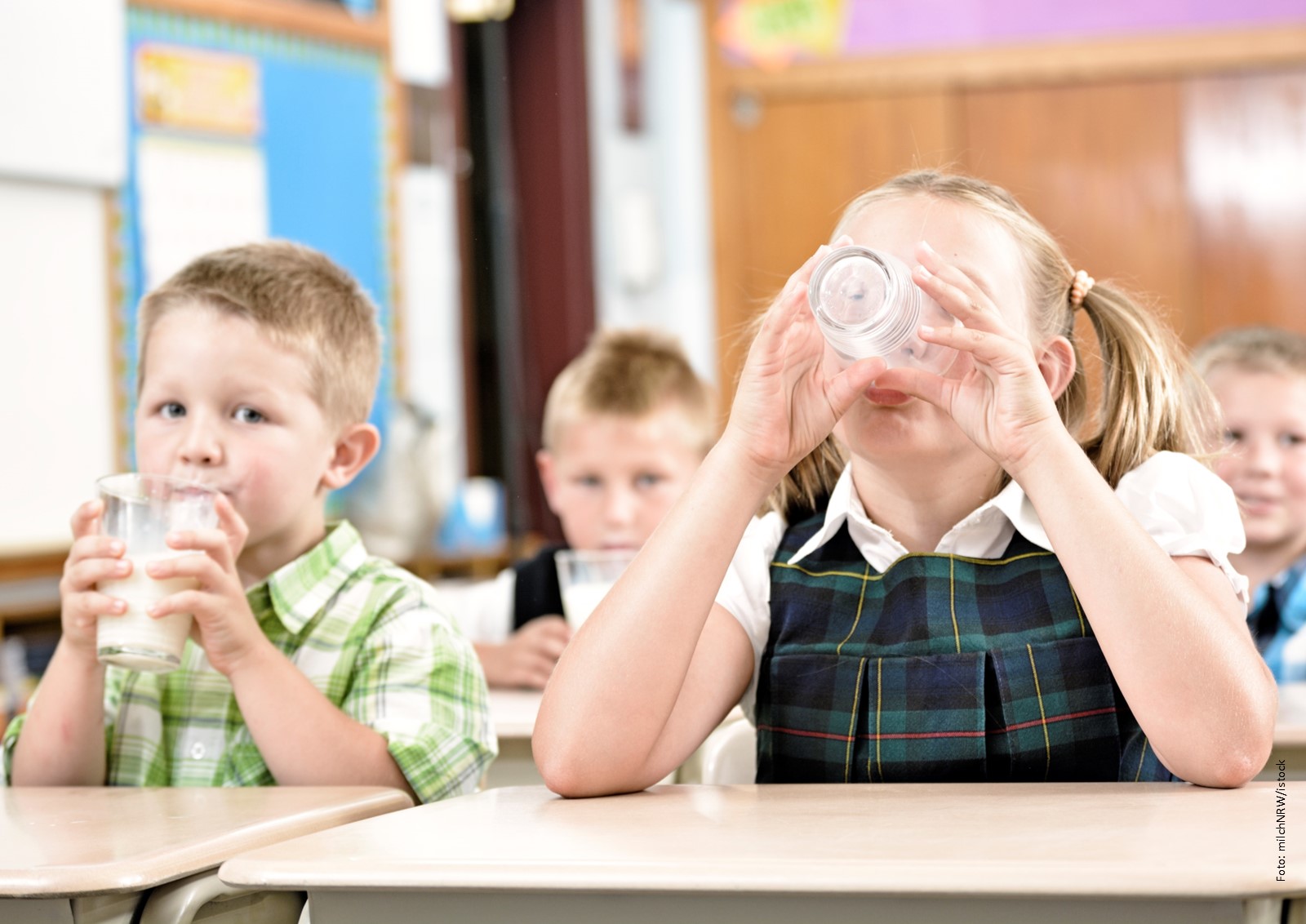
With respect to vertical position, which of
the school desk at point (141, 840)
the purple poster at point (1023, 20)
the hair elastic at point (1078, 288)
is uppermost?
the purple poster at point (1023, 20)

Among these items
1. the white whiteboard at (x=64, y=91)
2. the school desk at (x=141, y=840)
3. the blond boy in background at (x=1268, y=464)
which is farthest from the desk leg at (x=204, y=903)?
the white whiteboard at (x=64, y=91)

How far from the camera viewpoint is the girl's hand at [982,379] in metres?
1.11

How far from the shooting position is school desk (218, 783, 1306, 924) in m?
0.79

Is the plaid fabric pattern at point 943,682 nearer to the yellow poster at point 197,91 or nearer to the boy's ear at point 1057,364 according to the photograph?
the boy's ear at point 1057,364

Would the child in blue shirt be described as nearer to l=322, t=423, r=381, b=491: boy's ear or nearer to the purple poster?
l=322, t=423, r=381, b=491: boy's ear

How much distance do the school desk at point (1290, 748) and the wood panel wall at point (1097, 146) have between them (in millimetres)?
3662

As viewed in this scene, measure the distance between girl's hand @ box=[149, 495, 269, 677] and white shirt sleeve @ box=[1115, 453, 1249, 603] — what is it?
739 millimetres

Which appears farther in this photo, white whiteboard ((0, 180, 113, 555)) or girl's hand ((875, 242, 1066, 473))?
white whiteboard ((0, 180, 113, 555))

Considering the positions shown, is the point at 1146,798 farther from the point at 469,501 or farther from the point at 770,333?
the point at 469,501

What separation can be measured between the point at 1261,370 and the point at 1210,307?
3053 mm

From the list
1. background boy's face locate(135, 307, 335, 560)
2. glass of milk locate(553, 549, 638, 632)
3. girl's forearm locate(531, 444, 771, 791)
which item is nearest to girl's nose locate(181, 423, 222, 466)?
background boy's face locate(135, 307, 335, 560)

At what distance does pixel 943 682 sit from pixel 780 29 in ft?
14.6

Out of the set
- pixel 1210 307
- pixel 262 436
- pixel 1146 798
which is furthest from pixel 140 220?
pixel 1210 307

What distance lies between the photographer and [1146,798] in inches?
39.8
